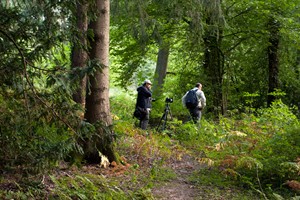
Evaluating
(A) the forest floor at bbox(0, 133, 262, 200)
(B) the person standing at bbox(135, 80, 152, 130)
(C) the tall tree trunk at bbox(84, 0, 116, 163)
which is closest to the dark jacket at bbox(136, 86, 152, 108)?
(B) the person standing at bbox(135, 80, 152, 130)

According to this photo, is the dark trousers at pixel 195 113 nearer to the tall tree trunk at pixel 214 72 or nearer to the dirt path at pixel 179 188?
the tall tree trunk at pixel 214 72

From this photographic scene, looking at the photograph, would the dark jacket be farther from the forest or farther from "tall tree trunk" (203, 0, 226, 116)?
"tall tree trunk" (203, 0, 226, 116)

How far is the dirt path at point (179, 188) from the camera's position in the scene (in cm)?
594

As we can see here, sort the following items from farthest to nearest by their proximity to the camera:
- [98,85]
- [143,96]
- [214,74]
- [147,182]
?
1. [214,74]
2. [143,96]
3. [98,85]
4. [147,182]

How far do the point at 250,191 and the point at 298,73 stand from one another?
14.3 m

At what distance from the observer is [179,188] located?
6395 mm

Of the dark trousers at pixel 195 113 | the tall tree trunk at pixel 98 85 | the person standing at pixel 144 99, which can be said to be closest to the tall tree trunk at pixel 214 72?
the dark trousers at pixel 195 113

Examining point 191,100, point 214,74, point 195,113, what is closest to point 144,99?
point 191,100

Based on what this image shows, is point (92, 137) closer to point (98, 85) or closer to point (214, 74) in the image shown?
point (98, 85)

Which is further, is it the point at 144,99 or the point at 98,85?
the point at 144,99

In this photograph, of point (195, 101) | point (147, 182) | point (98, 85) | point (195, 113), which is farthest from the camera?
point (195, 113)

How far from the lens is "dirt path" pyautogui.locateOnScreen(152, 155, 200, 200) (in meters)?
5.94

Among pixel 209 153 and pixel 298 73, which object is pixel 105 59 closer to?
pixel 209 153

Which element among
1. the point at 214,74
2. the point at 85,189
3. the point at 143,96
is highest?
the point at 214,74
